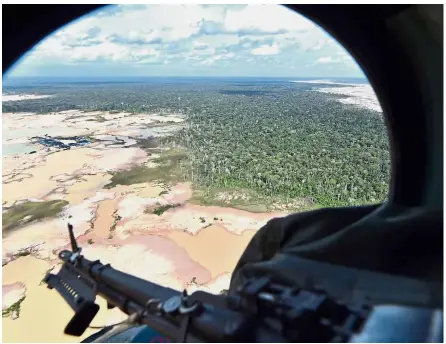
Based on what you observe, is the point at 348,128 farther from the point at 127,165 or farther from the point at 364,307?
the point at 364,307

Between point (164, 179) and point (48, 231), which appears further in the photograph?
point (164, 179)

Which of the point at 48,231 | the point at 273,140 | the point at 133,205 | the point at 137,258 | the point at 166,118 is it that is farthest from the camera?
the point at 166,118

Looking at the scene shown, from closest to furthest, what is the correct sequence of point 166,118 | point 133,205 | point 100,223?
point 100,223, point 133,205, point 166,118

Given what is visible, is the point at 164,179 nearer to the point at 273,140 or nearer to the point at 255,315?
the point at 273,140

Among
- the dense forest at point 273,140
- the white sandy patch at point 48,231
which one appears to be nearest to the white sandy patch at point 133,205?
the white sandy patch at point 48,231

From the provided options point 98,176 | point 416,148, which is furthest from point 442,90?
point 98,176

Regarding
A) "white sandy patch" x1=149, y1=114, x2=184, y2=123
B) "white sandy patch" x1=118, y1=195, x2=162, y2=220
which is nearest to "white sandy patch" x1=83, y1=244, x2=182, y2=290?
"white sandy patch" x1=118, y1=195, x2=162, y2=220

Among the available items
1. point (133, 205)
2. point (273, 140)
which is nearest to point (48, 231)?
point (133, 205)
